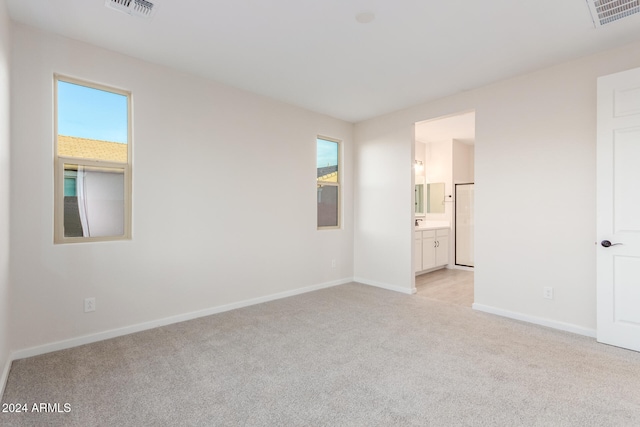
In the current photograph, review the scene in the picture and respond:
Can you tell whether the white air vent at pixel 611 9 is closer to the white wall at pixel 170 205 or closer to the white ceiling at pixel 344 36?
the white ceiling at pixel 344 36

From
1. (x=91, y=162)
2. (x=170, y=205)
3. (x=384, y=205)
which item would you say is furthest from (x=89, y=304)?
(x=384, y=205)

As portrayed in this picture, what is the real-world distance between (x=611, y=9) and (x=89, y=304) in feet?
15.4

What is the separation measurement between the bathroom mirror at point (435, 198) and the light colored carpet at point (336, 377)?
372 cm

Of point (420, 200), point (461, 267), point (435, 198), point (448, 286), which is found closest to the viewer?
point (448, 286)

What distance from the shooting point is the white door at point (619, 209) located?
2582 mm

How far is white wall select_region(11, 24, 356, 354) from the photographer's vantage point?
2.51m

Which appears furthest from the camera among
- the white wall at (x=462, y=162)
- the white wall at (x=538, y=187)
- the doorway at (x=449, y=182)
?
the white wall at (x=462, y=162)

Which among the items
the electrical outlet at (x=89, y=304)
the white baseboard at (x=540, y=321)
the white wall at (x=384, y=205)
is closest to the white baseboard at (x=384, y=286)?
the white wall at (x=384, y=205)

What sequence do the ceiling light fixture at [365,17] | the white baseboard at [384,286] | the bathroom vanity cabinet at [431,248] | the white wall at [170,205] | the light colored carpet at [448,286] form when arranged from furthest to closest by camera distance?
the bathroom vanity cabinet at [431,248] → the white baseboard at [384,286] → the light colored carpet at [448,286] → the white wall at [170,205] → the ceiling light fixture at [365,17]

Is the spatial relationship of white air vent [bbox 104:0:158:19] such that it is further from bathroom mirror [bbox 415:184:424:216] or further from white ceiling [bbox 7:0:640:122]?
bathroom mirror [bbox 415:184:424:216]

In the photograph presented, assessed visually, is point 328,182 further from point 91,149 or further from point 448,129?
point 91,149

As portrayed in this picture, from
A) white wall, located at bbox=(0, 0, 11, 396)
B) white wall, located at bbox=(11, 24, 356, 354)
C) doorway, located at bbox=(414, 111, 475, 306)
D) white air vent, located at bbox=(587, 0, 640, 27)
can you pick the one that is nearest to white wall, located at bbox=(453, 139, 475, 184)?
doorway, located at bbox=(414, 111, 475, 306)

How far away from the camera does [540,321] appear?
322 cm

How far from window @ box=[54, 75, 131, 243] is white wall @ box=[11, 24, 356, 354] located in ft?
0.31
